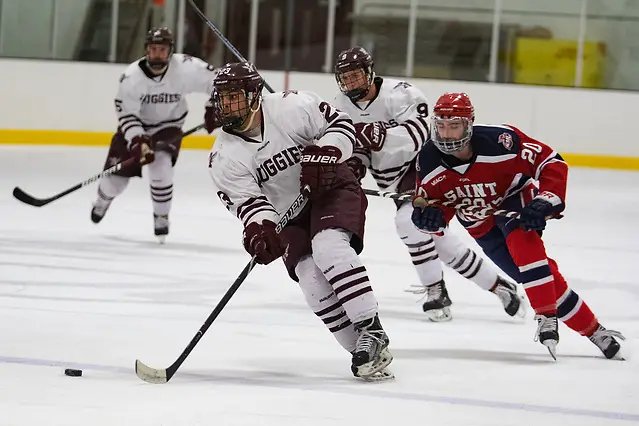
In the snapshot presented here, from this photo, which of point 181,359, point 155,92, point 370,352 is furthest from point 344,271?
point 155,92

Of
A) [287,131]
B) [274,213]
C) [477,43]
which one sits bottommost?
[274,213]

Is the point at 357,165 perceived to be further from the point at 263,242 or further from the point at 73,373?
the point at 73,373

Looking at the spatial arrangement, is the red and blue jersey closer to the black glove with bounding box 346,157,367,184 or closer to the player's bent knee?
the player's bent knee

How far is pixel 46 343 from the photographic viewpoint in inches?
146

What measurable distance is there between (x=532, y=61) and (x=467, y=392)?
743 cm

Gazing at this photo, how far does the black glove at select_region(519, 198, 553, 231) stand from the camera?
3461mm

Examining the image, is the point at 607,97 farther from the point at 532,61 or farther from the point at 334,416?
the point at 334,416

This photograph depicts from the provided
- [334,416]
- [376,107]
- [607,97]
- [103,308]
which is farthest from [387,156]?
[607,97]

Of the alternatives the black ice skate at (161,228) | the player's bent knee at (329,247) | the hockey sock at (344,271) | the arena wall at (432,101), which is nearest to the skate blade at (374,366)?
the hockey sock at (344,271)

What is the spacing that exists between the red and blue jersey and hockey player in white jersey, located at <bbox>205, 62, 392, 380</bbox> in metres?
0.36

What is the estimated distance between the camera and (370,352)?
128 inches

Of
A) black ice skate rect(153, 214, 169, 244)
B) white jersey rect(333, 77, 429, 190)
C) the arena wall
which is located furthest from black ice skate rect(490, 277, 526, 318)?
the arena wall

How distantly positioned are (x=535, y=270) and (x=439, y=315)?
909 millimetres

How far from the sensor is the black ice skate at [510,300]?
4.39 meters
